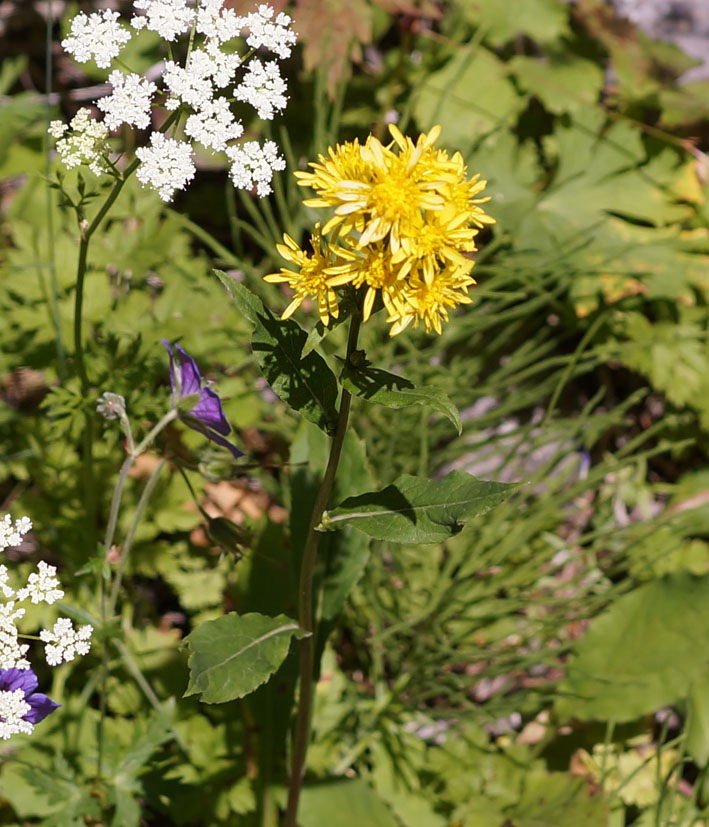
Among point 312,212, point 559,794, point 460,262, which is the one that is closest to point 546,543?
point 559,794

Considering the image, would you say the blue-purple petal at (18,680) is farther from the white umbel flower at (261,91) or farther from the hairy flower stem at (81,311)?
the white umbel flower at (261,91)

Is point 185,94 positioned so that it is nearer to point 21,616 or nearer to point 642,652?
point 21,616

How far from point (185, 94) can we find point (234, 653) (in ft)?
2.40

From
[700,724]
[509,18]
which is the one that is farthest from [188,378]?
[509,18]

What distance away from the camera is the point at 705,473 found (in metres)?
2.56

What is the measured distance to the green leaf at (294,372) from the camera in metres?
1.06

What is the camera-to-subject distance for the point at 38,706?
1143 millimetres

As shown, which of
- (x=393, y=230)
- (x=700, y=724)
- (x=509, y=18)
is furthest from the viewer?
(x=509, y=18)

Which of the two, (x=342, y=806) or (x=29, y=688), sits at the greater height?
(x=29, y=688)

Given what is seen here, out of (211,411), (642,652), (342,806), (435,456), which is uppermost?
(211,411)

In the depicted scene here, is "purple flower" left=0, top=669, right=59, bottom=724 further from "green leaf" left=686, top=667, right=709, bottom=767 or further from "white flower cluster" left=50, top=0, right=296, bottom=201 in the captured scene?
"green leaf" left=686, top=667, right=709, bottom=767

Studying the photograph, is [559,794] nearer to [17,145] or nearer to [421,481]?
[421,481]

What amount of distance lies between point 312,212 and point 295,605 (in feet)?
3.56

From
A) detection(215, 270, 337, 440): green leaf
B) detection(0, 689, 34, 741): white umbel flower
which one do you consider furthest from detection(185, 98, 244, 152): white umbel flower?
detection(0, 689, 34, 741): white umbel flower
